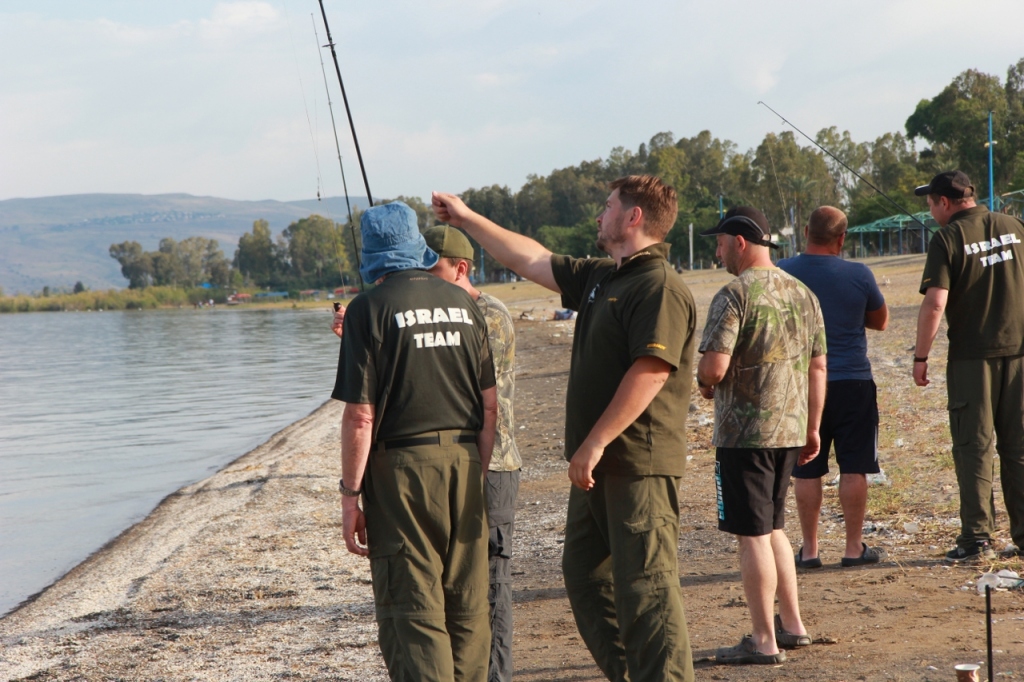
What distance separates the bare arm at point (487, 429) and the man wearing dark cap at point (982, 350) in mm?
2819

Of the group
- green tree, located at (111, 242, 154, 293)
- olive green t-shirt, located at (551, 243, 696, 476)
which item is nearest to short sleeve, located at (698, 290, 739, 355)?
olive green t-shirt, located at (551, 243, 696, 476)

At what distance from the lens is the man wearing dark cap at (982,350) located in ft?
16.9

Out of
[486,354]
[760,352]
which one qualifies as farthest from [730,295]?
[486,354]

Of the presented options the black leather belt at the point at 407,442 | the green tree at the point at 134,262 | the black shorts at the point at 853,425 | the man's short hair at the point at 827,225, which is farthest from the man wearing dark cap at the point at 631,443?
the green tree at the point at 134,262

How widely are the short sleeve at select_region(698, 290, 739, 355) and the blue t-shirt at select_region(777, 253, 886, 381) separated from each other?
1389 millimetres

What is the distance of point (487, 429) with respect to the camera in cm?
346

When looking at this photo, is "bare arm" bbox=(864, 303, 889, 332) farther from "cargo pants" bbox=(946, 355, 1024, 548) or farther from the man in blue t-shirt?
"cargo pants" bbox=(946, 355, 1024, 548)

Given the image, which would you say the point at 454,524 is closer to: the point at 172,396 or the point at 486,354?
the point at 486,354

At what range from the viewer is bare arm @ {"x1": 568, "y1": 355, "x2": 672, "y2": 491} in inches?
124

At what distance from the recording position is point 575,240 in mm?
92250

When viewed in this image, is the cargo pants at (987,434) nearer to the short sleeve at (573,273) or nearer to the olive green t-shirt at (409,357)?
the short sleeve at (573,273)

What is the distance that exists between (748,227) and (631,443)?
130 cm

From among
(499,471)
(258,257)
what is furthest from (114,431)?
(258,257)

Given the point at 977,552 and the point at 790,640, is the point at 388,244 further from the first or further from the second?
the point at 977,552
